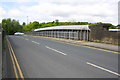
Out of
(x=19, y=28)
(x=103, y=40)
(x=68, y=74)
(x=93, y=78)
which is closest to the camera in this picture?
(x=93, y=78)

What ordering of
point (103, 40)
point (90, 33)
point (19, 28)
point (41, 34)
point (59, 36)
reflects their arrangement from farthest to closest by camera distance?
1. point (19, 28)
2. point (41, 34)
3. point (59, 36)
4. point (90, 33)
5. point (103, 40)

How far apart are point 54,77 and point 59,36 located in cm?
3473

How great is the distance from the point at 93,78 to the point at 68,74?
1.18 meters

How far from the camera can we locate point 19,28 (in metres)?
123

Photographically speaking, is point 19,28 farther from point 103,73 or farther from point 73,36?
point 103,73

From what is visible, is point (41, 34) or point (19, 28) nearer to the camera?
point (41, 34)

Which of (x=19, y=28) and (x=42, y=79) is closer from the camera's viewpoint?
(x=42, y=79)

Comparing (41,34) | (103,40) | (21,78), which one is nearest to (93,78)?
(21,78)

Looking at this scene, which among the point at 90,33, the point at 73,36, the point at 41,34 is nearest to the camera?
the point at 90,33

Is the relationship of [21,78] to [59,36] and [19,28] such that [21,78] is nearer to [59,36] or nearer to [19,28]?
[59,36]

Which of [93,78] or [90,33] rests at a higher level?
[90,33]

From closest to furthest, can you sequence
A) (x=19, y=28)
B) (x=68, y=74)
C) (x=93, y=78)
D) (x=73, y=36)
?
(x=93, y=78) → (x=68, y=74) → (x=73, y=36) → (x=19, y=28)

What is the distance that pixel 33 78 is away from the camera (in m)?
7.16

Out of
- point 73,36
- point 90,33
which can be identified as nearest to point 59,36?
point 73,36
